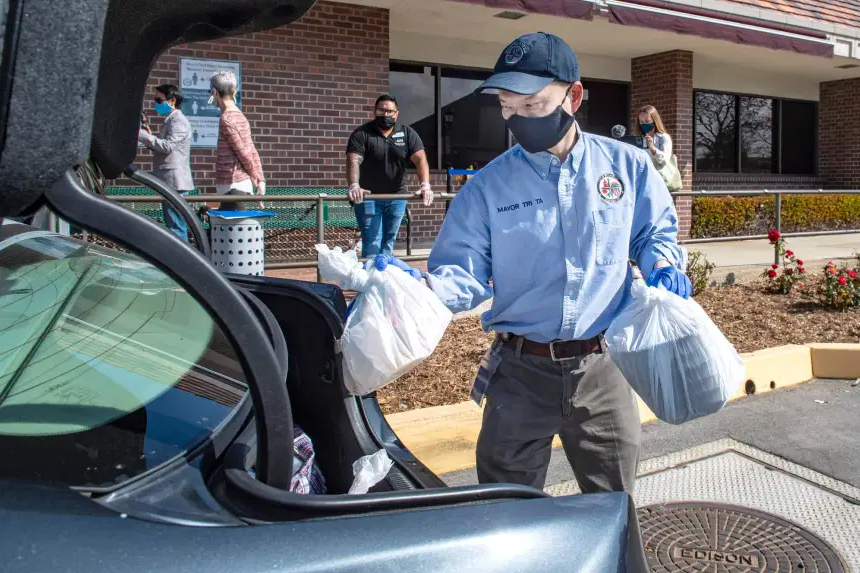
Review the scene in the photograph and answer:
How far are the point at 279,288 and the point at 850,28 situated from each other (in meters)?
13.8

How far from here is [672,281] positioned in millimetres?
2221

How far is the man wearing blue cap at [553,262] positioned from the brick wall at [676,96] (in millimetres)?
10608

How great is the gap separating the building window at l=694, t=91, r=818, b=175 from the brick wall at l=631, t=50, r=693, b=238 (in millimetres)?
2083

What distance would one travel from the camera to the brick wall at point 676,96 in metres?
12.9

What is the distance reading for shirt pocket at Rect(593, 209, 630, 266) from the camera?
2424mm

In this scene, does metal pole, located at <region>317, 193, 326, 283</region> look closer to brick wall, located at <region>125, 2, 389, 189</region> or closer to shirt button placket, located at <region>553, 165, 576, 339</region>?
brick wall, located at <region>125, 2, 389, 189</region>

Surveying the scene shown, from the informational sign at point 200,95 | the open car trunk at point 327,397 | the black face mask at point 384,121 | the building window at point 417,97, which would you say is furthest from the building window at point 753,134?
the open car trunk at point 327,397

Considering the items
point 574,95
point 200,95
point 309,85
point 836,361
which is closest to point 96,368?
point 574,95

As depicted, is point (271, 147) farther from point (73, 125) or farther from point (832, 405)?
point (73, 125)

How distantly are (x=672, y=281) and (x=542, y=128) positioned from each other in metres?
0.60

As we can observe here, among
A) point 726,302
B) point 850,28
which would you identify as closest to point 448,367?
point 726,302

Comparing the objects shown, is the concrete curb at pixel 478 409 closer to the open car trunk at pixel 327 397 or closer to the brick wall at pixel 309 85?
the open car trunk at pixel 327 397

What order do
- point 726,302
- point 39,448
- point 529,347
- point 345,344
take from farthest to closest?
1. point 726,302
2. point 529,347
3. point 345,344
4. point 39,448

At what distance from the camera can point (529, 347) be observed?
249 cm
